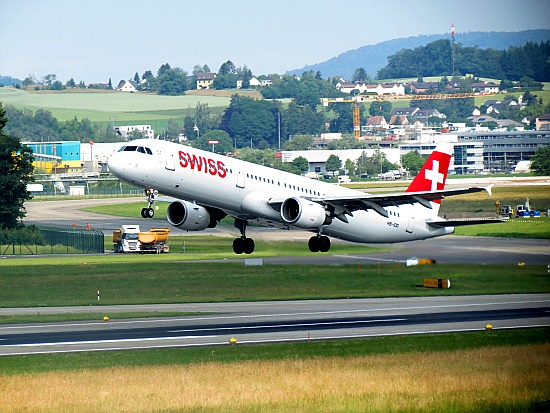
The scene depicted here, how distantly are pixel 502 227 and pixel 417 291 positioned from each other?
2779 cm

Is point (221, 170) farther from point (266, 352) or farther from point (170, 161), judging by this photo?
point (266, 352)

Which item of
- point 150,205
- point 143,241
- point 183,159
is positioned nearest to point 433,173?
point 183,159

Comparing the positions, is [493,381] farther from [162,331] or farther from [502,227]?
[502,227]

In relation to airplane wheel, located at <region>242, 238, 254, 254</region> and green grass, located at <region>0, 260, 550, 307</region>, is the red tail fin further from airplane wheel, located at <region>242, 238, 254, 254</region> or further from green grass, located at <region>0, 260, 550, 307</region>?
airplane wheel, located at <region>242, 238, 254, 254</region>

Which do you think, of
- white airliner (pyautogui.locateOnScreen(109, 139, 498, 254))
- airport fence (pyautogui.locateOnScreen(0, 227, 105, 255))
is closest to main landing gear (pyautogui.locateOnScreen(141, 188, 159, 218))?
white airliner (pyautogui.locateOnScreen(109, 139, 498, 254))

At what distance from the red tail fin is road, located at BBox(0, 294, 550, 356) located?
905 centimetres

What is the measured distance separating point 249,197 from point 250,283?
21162mm

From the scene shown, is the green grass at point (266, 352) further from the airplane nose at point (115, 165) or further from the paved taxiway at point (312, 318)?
the airplane nose at point (115, 165)

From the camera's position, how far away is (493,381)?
144ft

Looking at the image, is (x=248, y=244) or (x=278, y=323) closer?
(x=278, y=323)

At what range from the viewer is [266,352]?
5300cm

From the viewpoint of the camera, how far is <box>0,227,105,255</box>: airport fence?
109 meters

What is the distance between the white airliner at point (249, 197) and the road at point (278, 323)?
526cm

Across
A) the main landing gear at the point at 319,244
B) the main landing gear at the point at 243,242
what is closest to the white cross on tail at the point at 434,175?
the main landing gear at the point at 319,244
